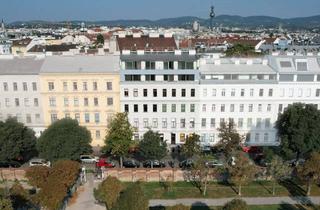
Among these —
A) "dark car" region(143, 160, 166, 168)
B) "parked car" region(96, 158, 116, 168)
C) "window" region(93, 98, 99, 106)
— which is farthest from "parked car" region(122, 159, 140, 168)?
"window" region(93, 98, 99, 106)

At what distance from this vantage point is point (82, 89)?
198 ft

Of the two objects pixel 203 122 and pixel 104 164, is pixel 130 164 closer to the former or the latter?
pixel 104 164

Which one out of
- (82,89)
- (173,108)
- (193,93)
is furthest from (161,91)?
(82,89)

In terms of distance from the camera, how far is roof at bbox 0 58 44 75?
59.3 m

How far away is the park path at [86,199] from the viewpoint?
4306cm

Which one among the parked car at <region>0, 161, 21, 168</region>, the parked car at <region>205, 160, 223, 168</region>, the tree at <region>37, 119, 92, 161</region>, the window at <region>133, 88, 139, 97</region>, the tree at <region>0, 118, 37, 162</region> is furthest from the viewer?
the window at <region>133, 88, 139, 97</region>

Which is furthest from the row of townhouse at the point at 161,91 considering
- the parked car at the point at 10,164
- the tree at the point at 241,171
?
the tree at the point at 241,171

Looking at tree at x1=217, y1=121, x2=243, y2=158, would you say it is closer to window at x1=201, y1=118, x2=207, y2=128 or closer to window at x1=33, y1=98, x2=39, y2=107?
window at x1=201, y1=118, x2=207, y2=128

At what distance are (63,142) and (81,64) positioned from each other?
15880 mm

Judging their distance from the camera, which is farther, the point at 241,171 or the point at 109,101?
the point at 109,101

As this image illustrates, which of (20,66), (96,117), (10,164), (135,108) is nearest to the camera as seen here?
(10,164)

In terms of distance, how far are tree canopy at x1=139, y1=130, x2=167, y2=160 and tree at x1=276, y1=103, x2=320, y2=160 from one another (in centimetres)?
1817

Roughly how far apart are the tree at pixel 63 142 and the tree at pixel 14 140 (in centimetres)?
355

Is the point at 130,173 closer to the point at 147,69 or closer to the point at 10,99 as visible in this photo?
the point at 147,69
